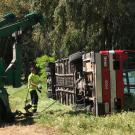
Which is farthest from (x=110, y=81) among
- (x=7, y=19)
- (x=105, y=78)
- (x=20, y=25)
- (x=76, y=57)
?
(x=7, y=19)

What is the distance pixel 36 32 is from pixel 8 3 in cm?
2209

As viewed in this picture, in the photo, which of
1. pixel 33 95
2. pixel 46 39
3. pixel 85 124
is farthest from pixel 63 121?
pixel 46 39

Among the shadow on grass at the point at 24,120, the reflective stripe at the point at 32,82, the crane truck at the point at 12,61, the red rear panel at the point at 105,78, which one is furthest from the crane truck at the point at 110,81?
the reflective stripe at the point at 32,82

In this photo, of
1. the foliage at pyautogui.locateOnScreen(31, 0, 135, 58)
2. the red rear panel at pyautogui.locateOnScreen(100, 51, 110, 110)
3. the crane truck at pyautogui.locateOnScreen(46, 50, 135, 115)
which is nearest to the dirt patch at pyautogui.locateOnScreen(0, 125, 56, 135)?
the crane truck at pyautogui.locateOnScreen(46, 50, 135, 115)

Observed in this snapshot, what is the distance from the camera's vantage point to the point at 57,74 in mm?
23516

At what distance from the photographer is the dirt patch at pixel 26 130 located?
45.1ft

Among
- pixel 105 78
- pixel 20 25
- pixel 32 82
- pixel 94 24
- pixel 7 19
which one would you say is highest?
pixel 94 24

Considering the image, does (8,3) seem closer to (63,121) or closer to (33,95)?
(33,95)

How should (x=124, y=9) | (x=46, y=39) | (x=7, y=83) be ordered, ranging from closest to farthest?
(x=7, y=83), (x=124, y=9), (x=46, y=39)

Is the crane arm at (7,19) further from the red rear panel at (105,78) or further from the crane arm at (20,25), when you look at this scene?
the red rear panel at (105,78)

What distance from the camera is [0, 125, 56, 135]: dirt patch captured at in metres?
13.8

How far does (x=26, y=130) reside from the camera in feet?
47.3

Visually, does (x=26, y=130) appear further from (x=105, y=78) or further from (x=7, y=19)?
(x=7, y=19)

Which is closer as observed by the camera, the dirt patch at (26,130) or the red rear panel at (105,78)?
the dirt patch at (26,130)
